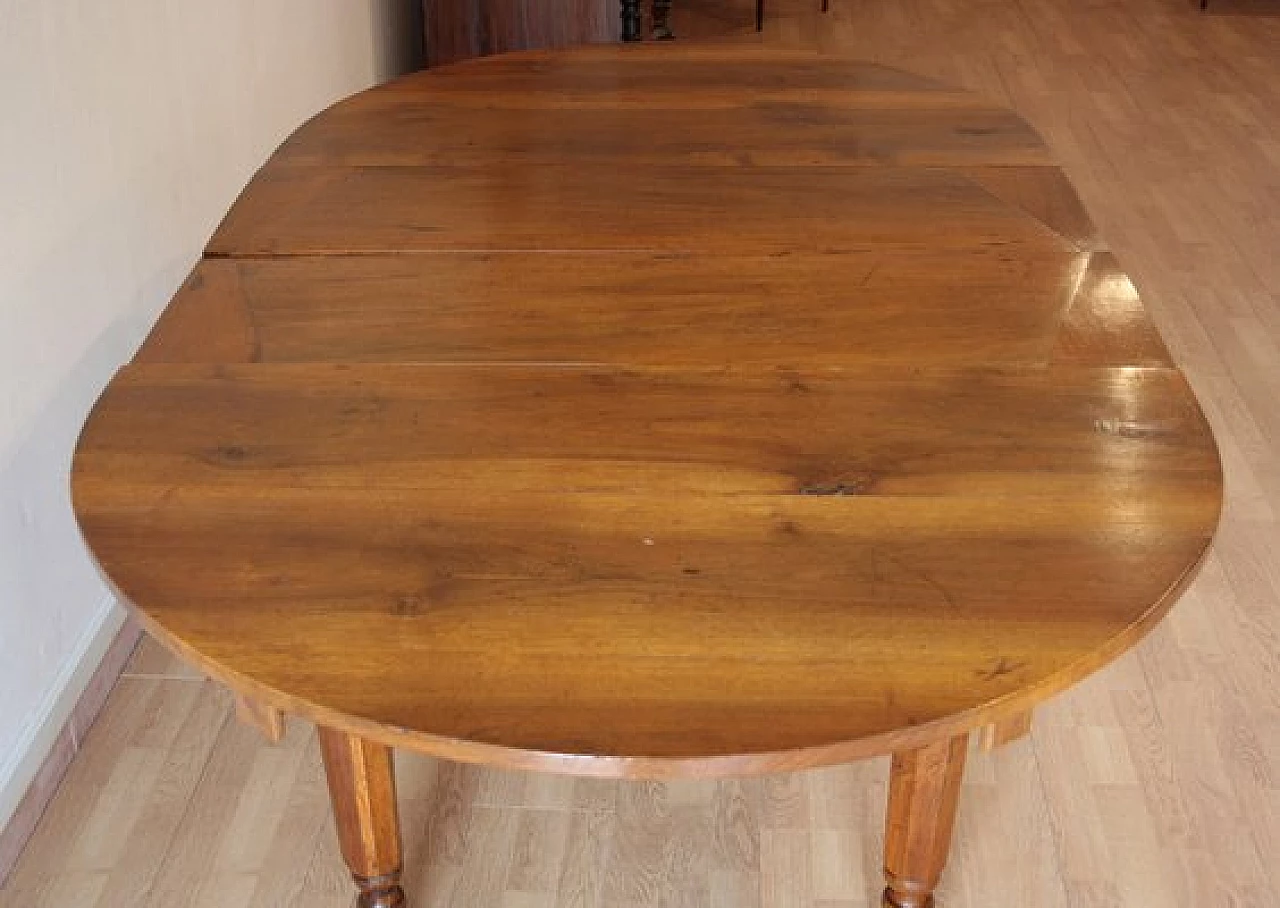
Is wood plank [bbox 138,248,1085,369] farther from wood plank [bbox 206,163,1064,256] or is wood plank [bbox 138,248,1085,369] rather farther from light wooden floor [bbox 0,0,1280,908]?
light wooden floor [bbox 0,0,1280,908]

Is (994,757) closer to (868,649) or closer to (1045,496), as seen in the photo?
(1045,496)

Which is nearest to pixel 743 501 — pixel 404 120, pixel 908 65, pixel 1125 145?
pixel 404 120

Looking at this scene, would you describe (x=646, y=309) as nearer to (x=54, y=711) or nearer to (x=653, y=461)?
(x=653, y=461)

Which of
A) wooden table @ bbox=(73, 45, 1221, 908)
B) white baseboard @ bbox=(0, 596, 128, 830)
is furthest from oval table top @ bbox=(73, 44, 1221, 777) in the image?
white baseboard @ bbox=(0, 596, 128, 830)

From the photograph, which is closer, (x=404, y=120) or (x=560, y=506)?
(x=560, y=506)

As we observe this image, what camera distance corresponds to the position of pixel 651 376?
1383 mm

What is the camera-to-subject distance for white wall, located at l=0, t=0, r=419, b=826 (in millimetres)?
1706

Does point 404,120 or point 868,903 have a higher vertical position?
point 404,120

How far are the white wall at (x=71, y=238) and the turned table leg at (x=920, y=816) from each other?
38.0 inches

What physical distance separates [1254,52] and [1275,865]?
3655 millimetres

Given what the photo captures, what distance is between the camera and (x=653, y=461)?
1.25 m

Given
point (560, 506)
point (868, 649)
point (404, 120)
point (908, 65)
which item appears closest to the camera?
point (868, 649)

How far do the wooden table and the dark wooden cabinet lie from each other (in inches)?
61.1

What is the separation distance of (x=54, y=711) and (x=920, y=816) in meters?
1.02
